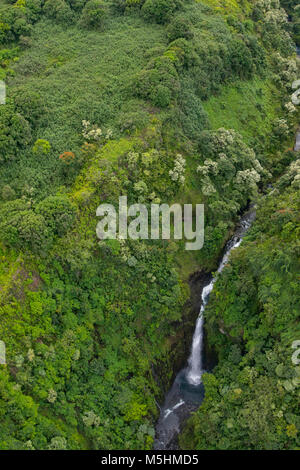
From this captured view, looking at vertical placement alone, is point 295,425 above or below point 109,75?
below

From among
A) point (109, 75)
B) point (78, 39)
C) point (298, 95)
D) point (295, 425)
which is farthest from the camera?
point (298, 95)

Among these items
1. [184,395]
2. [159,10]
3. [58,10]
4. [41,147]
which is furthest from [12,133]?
[184,395]

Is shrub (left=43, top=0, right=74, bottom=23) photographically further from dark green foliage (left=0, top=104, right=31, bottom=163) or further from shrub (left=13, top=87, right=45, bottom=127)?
dark green foliage (left=0, top=104, right=31, bottom=163)

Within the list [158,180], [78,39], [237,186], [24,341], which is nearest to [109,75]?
[78,39]

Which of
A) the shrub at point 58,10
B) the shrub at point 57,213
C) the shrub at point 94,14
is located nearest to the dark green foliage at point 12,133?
the shrub at point 57,213

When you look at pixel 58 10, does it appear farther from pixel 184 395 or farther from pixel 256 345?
pixel 184 395

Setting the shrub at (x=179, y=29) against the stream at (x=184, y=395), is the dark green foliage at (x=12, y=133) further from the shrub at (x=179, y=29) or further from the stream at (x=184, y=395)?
the stream at (x=184, y=395)

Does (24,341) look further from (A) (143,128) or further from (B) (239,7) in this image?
(B) (239,7)

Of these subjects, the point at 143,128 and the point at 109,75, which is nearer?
the point at 143,128
